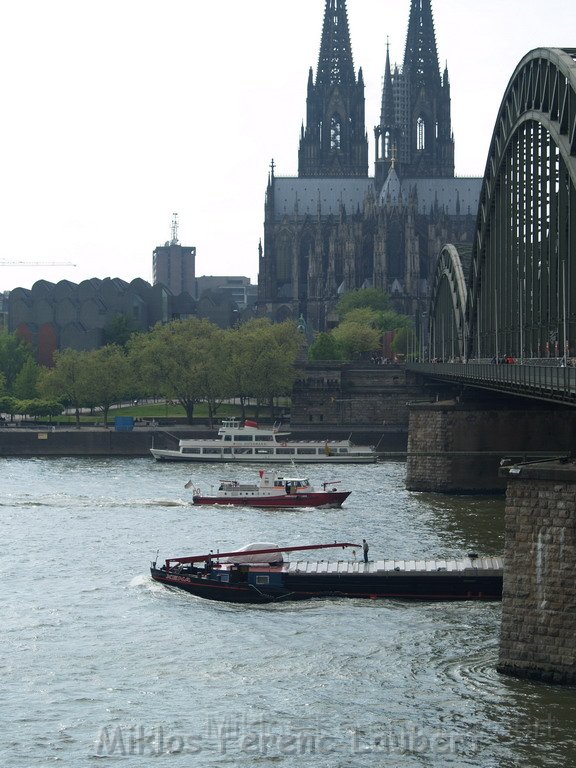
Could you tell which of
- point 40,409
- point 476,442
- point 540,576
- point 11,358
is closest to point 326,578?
point 540,576

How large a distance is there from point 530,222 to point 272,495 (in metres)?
20.0

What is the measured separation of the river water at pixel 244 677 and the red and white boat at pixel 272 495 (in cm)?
1500

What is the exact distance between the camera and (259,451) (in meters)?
118

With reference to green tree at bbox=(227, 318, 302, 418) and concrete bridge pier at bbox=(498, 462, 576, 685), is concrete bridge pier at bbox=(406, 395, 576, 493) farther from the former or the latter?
green tree at bbox=(227, 318, 302, 418)

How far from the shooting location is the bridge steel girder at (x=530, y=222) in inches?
2795

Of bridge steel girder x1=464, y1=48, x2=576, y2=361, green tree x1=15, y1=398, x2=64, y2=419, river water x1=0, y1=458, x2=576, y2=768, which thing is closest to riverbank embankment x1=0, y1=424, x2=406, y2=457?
green tree x1=15, y1=398, x2=64, y2=419

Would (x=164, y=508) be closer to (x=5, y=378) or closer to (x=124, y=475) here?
(x=124, y=475)

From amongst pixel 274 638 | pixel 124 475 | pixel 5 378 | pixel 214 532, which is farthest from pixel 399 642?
pixel 5 378

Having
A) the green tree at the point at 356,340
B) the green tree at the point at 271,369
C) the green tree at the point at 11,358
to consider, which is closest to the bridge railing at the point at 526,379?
the green tree at the point at 271,369

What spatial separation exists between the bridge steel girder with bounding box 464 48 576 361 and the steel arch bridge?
0.06 meters

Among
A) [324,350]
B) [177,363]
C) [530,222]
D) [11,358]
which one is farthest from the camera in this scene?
[324,350]

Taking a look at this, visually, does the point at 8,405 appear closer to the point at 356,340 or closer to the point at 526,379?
the point at 356,340

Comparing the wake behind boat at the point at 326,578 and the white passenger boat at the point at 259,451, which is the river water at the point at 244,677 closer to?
the wake behind boat at the point at 326,578

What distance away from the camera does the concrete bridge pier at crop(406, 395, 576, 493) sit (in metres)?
88.2
